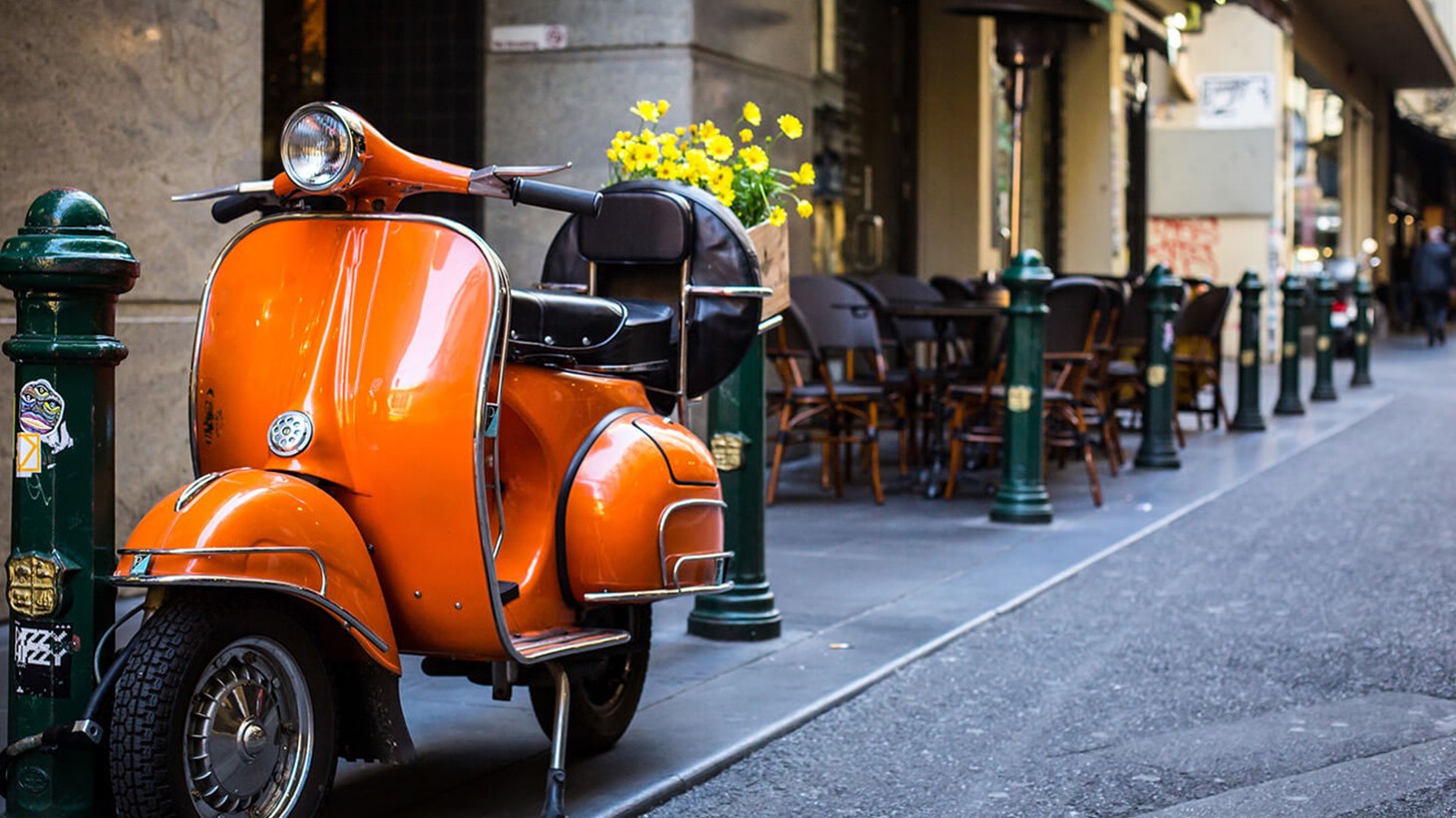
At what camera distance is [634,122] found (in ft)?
31.8

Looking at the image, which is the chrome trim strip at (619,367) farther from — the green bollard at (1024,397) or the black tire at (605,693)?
the green bollard at (1024,397)

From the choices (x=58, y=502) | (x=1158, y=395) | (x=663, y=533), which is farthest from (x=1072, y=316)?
(x=58, y=502)

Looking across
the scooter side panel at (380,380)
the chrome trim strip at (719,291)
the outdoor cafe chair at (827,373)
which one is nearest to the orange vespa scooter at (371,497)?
the scooter side panel at (380,380)

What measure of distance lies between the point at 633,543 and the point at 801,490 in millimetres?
A: 6089

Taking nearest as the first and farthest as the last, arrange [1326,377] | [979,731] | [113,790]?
1. [113,790]
2. [979,731]
3. [1326,377]

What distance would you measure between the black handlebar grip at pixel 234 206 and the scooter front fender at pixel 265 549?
0.67 meters

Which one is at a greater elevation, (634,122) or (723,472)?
(634,122)

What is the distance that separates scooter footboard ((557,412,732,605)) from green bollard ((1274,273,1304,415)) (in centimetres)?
1203

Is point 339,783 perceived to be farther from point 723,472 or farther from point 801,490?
point 801,490

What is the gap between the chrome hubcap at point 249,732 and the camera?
327 centimetres

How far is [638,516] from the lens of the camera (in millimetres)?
4105

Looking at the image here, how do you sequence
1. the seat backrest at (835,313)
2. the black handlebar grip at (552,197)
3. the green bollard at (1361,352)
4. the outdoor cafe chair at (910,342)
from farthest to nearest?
the green bollard at (1361,352) < the outdoor cafe chair at (910,342) < the seat backrest at (835,313) < the black handlebar grip at (552,197)

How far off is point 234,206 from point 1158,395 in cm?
834

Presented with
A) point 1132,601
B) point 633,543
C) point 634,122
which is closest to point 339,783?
point 633,543
